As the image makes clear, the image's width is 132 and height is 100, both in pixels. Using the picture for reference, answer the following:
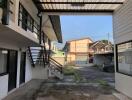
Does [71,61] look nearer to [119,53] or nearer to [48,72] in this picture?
[48,72]

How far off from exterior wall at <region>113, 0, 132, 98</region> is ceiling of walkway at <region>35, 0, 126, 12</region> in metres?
0.49

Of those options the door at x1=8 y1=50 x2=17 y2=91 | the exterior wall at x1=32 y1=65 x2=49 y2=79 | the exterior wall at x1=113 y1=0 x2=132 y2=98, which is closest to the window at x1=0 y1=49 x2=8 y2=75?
the door at x1=8 y1=50 x2=17 y2=91

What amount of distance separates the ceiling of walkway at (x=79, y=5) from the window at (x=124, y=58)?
218 cm

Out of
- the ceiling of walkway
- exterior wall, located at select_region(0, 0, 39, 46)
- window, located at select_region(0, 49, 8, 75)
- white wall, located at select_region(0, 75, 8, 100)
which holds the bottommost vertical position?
white wall, located at select_region(0, 75, 8, 100)

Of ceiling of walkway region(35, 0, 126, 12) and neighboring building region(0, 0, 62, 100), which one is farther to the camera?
ceiling of walkway region(35, 0, 126, 12)

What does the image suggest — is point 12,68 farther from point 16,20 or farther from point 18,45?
point 16,20

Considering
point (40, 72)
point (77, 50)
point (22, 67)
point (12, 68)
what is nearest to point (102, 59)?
point (77, 50)

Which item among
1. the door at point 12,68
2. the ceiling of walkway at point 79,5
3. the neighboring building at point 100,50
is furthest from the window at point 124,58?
the neighboring building at point 100,50

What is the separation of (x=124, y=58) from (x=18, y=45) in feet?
18.3

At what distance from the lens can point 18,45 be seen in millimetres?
11188

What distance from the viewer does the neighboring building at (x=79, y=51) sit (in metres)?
46.3

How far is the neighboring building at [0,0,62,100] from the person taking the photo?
249 inches

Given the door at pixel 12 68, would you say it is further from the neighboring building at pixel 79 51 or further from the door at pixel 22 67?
the neighboring building at pixel 79 51

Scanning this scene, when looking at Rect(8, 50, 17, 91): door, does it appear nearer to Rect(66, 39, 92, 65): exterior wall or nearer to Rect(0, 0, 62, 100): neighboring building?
Rect(0, 0, 62, 100): neighboring building
